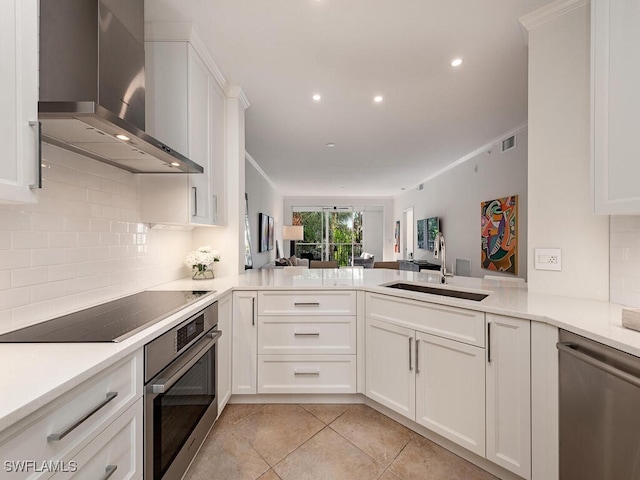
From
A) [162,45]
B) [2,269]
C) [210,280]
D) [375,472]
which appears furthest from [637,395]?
[162,45]

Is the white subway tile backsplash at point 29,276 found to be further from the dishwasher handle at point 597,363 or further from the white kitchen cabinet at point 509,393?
the dishwasher handle at point 597,363

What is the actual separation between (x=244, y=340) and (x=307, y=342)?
1.48 feet

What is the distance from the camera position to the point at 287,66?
2262 mm

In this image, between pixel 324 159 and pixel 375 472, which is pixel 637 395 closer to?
pixel 375 472

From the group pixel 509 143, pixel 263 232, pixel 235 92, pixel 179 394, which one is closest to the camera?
pixel 179 394

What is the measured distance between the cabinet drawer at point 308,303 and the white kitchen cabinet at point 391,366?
21cm

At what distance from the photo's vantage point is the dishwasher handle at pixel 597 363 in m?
0.93

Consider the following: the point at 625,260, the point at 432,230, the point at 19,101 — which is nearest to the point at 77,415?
the point at 19,101

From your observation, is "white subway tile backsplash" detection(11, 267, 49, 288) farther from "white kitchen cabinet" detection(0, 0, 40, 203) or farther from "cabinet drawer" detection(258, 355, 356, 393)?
"cabinet drawer" detection(258, 355, 356, 393)

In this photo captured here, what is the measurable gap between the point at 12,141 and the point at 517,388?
6.95 feet

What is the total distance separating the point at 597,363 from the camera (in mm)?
1043

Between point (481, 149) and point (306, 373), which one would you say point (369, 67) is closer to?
point (306, 373)

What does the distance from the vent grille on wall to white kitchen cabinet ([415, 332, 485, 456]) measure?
3.18 meters

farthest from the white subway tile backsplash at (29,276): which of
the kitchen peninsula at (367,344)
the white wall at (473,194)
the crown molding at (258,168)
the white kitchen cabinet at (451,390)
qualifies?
the white wall at (473,194)
